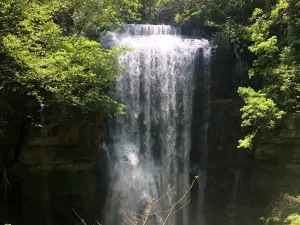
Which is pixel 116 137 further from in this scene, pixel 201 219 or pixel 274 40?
pixel 274 40

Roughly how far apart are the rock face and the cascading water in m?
1.65

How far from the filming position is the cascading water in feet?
46.6

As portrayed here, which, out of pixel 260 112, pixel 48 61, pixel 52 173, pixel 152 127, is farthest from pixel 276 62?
pixel 52 173

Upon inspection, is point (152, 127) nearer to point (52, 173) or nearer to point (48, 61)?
point (52, 173)

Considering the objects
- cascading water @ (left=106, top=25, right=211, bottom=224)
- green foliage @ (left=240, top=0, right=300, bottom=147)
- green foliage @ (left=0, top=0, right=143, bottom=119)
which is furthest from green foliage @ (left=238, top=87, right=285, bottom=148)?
green foliage @ (left=0, top=0, right=143, bottom=119)

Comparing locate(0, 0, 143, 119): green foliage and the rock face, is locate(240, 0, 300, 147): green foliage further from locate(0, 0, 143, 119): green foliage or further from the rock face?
the rock face

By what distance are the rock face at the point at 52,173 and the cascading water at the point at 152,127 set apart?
→ 5.42 feet

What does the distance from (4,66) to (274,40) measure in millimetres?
10027

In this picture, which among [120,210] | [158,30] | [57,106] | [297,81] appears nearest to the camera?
[57,106]

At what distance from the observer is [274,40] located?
13570 mm

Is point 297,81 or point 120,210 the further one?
point 120,210

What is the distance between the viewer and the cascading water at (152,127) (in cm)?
1422

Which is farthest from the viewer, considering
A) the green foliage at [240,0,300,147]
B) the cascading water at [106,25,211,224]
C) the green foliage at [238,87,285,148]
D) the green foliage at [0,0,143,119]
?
the cascading water at [106,25,211,224]

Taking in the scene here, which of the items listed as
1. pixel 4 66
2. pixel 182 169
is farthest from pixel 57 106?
pixel 182 169
